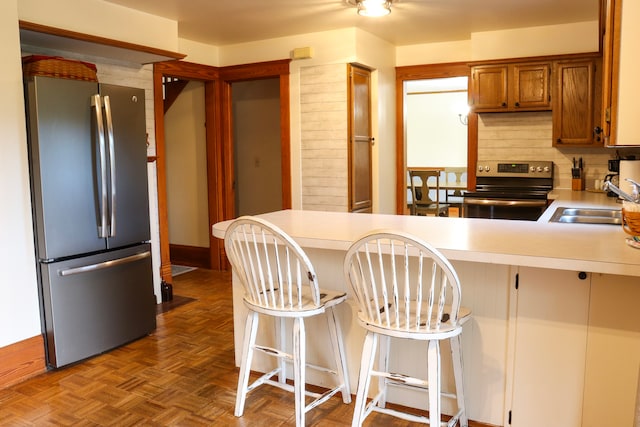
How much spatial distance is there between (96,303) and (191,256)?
9.09 feet

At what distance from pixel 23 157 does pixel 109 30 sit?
1.32m

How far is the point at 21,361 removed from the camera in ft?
9.93

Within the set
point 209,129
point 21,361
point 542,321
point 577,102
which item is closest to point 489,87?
point 577,102

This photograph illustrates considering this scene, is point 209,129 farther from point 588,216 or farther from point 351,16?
point 588,216

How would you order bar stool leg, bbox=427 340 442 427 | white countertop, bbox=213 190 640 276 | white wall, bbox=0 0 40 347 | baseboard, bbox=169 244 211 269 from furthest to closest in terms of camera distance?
baseboard, bbox=169 244 211 269, white wall, bbox=0 0 40 347, bar stool leg, bbox=427 340 442 427, white countertop, bbox=213 190 640 276

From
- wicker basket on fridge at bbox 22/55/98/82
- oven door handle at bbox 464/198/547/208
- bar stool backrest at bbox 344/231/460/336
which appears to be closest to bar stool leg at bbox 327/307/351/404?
bar stool backrest at bbox 344/231/460/336

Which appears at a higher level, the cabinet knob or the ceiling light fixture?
the ceiling light fixture

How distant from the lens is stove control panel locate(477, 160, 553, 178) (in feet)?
16.2

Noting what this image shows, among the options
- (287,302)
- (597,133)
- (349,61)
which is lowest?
(287,302)

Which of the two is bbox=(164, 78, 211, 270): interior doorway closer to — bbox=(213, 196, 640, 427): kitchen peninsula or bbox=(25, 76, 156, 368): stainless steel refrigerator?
bbox=(25, 76, 156, 368): stainless steel refrigerator

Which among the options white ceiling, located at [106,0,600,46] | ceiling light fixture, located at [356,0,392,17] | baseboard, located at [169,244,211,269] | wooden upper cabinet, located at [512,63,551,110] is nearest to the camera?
ceiling light fixture, located at [356,0,392,17]

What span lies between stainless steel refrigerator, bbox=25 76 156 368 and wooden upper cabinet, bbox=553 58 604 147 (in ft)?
11.3

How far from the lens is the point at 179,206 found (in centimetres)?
611

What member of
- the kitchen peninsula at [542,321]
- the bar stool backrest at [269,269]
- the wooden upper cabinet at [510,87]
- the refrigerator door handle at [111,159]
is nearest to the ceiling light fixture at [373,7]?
the wooden upper cabinet at [510,87]
